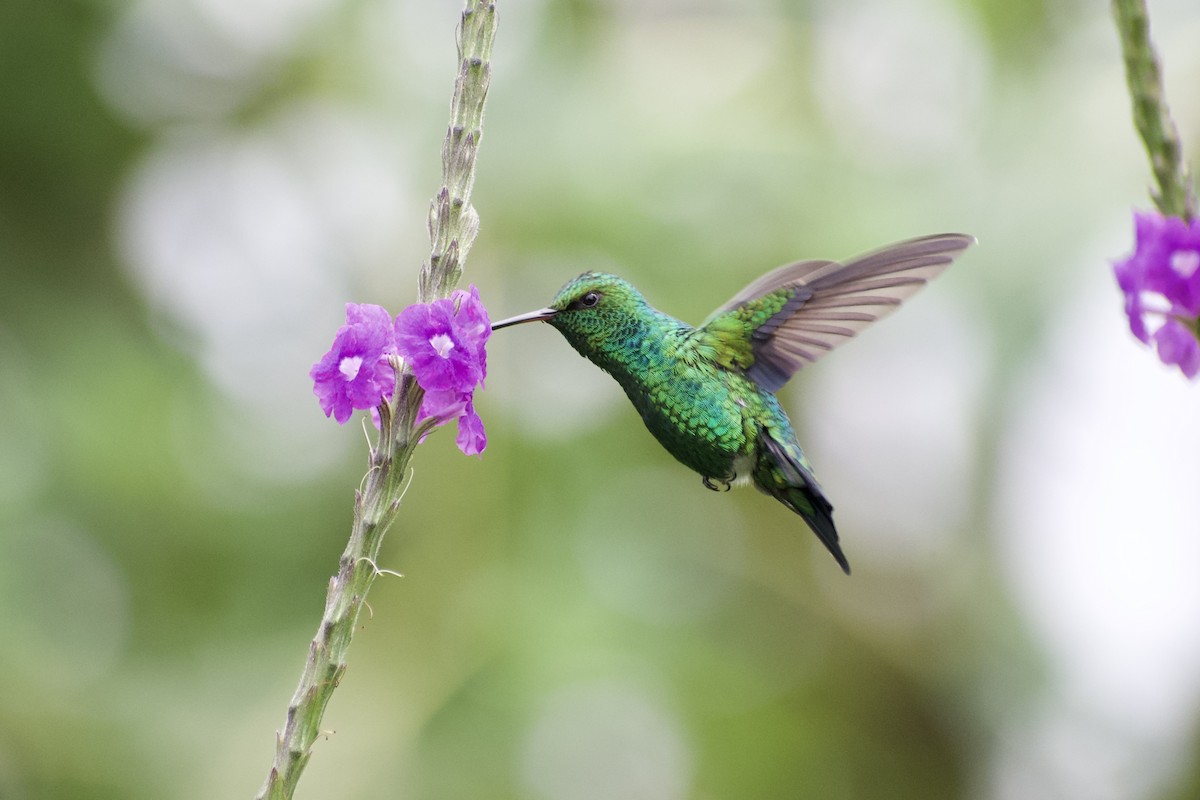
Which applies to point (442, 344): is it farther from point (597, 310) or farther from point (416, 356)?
point (597, 310)

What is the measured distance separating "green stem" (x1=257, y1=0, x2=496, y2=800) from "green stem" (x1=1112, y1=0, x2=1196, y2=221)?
0.79 m

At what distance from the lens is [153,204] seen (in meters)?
5.54

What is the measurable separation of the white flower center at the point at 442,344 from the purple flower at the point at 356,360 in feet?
0.27

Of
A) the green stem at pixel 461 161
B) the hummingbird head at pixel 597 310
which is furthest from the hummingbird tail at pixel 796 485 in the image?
the green stem at pixel 461 161

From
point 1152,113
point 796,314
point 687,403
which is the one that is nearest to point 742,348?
point 796,314

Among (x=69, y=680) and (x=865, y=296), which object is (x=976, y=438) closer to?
(x=865, y=296)

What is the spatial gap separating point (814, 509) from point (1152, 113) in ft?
3.85

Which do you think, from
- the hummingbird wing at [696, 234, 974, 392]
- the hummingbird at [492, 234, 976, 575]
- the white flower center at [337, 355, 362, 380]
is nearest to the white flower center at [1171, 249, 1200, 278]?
the hummingbird at [492, 234, 976, 575]

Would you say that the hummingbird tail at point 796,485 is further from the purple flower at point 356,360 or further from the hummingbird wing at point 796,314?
the purple flower at point 356,360

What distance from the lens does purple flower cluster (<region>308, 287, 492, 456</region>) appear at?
4.70 ft

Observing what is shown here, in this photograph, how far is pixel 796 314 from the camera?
2301mm

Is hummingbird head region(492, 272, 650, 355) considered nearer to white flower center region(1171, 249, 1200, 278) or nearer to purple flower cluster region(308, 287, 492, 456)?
purple flower cluster region(308, 287, 492, 456)

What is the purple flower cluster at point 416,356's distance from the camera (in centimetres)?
143

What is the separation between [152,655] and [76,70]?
2.95 metres
